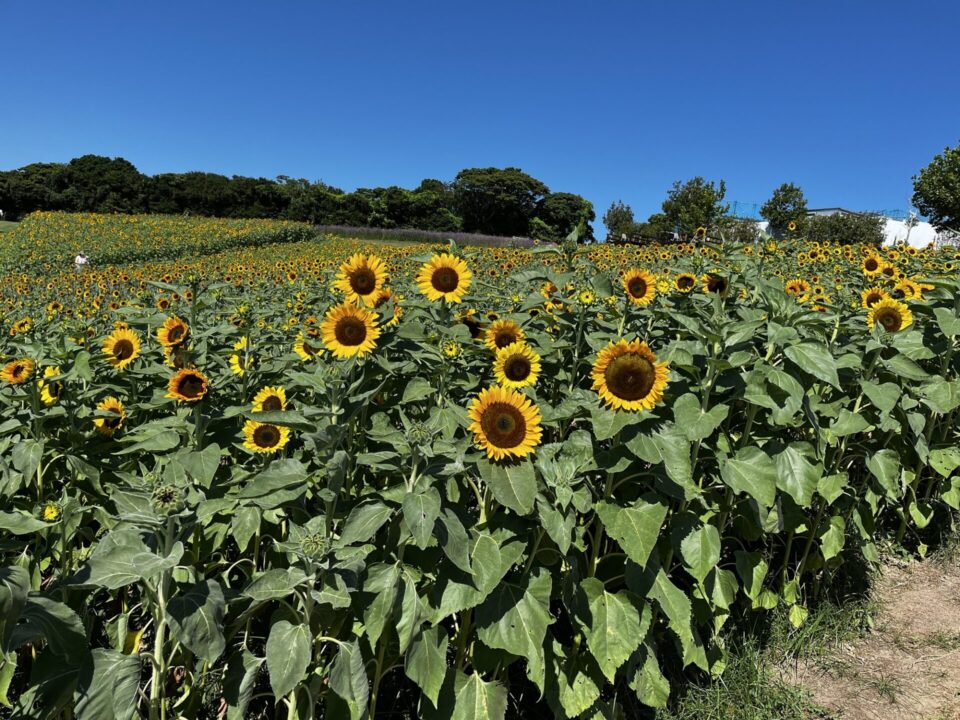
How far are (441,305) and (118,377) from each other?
1.70 metres

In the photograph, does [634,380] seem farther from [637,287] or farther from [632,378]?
[637,287]

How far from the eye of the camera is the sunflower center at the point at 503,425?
185 centimetres

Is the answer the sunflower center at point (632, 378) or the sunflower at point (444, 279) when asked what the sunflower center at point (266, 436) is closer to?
the sunflower at point (444, 279)

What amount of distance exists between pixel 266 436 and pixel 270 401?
176 millimetres

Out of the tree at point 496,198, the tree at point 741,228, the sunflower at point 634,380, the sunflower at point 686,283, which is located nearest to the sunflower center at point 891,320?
the sunflower at point 686,283

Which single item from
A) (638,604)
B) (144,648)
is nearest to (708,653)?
(638,604)

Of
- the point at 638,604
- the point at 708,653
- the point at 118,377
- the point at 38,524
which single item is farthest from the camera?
the point at 118,377

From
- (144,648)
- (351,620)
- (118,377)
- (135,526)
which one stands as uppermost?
(118,377)

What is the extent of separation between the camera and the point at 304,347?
254 cm

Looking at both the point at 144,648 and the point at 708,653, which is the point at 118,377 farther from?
the point at 708,653

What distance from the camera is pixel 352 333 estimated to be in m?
2.05

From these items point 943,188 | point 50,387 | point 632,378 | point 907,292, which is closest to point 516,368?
point 632,378

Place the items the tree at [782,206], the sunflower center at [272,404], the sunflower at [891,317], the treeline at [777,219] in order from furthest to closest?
the tree at [782,206] < the treeline at [777,219] < the sunflower at [891,317] < the sunflower center at [272,404]

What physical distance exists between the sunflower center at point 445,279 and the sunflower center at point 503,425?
769 millimetres
